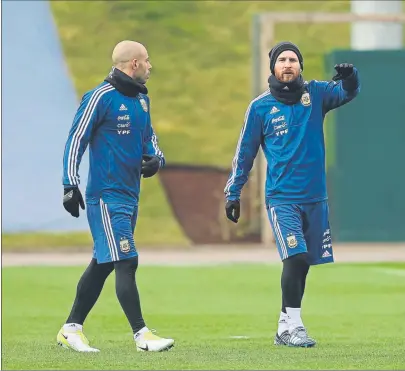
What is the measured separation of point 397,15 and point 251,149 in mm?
12390

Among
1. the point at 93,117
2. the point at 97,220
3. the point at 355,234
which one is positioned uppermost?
the point at 93,117

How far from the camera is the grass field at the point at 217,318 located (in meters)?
8.63

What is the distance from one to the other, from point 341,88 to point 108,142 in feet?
5.52

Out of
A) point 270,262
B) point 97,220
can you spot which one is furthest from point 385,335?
point 270,262

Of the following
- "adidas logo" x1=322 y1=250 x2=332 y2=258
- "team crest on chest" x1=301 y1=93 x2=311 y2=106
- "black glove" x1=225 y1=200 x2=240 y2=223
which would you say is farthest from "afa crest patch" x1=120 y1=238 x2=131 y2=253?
"team crest on chest" x1=301 y1=93 x2=311 y2=106

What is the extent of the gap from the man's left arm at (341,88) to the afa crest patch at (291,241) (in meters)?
0.91

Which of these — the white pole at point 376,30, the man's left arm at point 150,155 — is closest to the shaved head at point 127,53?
the man's left arm at point 150,155

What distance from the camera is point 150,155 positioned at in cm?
961

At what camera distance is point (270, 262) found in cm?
1902

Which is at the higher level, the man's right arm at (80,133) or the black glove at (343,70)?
the black glove at (343,70)

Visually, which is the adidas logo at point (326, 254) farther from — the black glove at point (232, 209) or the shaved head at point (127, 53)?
the shaved head at point (127, 53)

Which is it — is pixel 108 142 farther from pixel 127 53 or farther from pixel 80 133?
pixel 127 53

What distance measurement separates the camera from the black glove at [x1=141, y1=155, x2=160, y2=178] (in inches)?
375

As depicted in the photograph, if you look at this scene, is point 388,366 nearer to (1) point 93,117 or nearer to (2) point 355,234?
(1) point 93,117
